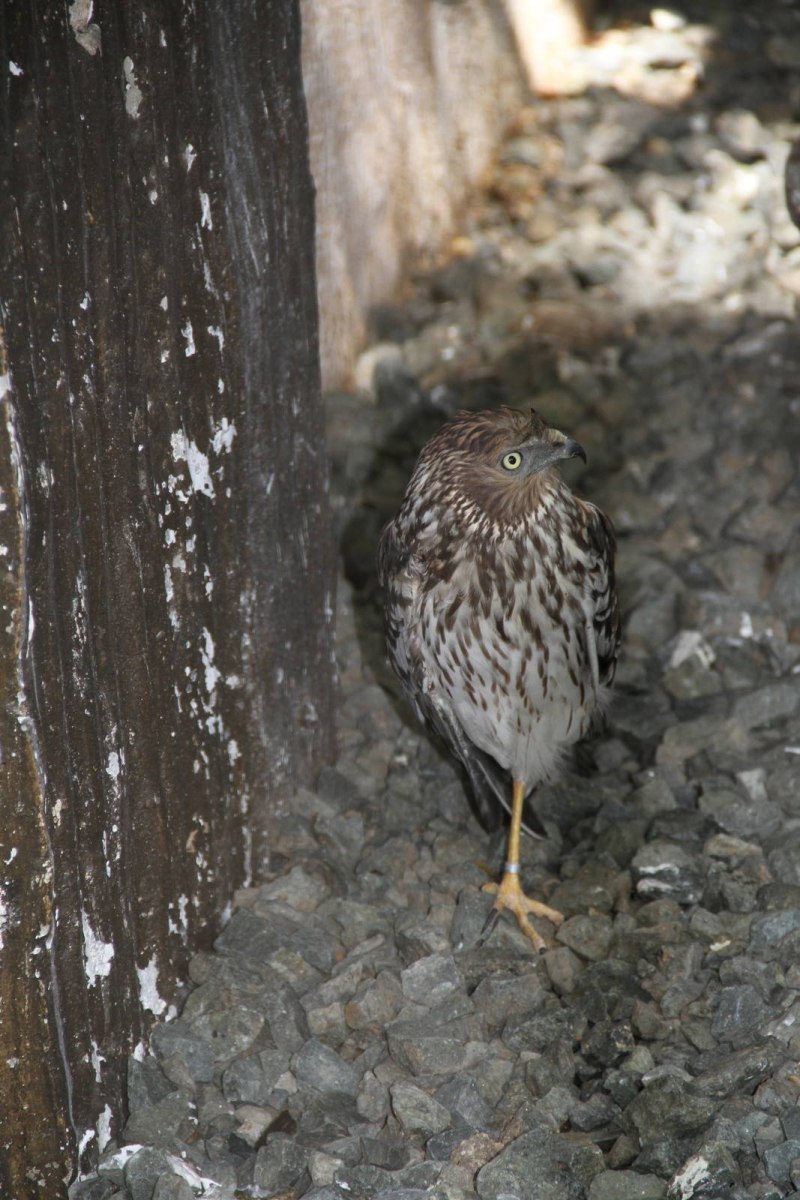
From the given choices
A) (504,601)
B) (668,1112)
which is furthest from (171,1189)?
(504,601)

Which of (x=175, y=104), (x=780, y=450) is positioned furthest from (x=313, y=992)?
(x=780, y=450)

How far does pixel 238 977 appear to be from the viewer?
3.36m

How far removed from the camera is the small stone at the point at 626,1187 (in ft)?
9.21

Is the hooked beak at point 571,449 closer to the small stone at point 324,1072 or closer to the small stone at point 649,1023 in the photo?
the small stone at point 649,1023

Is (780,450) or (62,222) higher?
(62,222)

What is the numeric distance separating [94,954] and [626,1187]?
1175 mm

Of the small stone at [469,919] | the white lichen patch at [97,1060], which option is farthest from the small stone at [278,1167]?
the small stone at [469,919]

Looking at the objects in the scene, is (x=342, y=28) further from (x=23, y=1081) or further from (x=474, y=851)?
(x=23, y=1081)

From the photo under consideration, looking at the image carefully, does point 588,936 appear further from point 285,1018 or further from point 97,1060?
point 97,1060

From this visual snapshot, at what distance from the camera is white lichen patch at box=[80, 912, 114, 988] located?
298 centimetres

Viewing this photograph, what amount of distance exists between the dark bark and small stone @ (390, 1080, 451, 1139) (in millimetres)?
598

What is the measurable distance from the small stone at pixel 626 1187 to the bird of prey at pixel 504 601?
0.83m

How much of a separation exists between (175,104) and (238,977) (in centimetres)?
195

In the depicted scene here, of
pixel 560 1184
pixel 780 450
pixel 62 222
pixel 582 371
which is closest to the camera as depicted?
pixel 62 222
